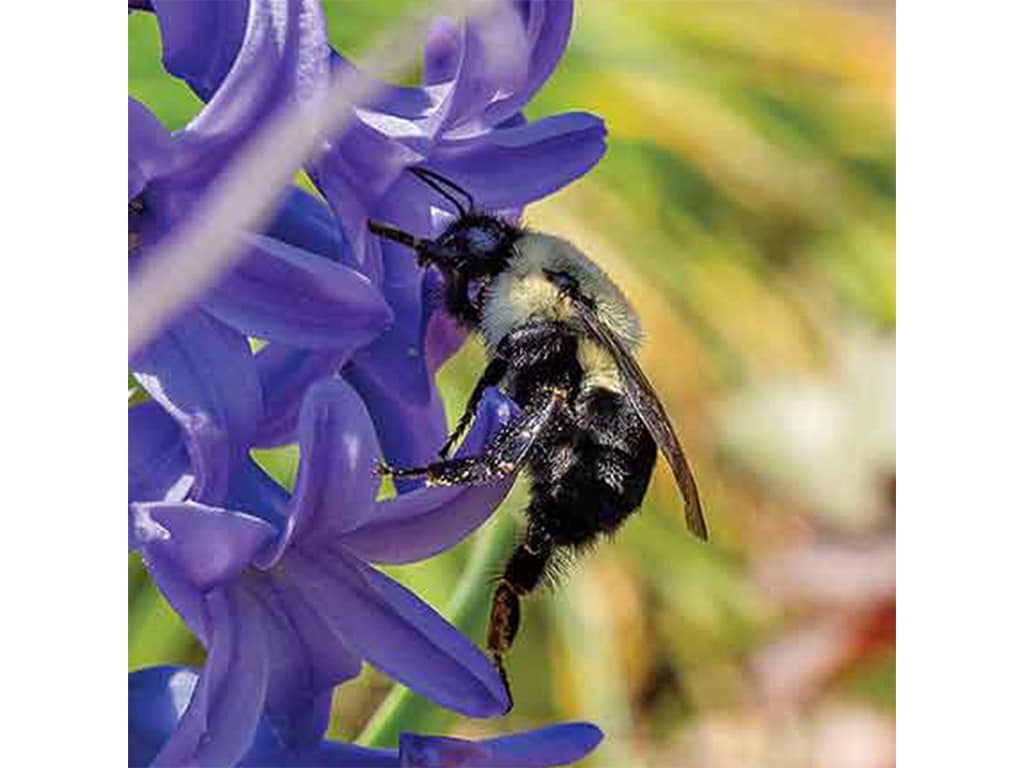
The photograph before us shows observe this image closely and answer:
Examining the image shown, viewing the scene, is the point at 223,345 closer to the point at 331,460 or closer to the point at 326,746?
the point at 331,460

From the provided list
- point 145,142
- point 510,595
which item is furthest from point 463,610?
point 145,142

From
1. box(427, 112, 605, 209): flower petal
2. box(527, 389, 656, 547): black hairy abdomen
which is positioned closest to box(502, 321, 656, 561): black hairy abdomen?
box(527, 389, 656, 547): black hairy abdomen

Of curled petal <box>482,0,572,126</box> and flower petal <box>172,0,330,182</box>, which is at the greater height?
curled petal <box>482,0,572,126</box>

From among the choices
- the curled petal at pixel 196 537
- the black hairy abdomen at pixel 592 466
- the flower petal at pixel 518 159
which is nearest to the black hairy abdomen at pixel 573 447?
the black hairy abdomen at pixel 592 466

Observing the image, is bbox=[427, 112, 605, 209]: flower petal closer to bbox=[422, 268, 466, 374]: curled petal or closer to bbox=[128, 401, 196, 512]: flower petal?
bbox=[422, 268, 466, 374]: curled petal

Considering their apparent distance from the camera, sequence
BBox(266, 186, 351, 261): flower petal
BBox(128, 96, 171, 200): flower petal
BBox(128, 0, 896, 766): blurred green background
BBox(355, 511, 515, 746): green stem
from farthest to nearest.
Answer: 1. BBox(128, 0, 896, 766): blurred green background
2. BBox(355, 511, 515, 746): green stem
3. BBox(266, 186, 351, 261): flower petal
4. BBox(128, 96, 171, 200): flower petal
